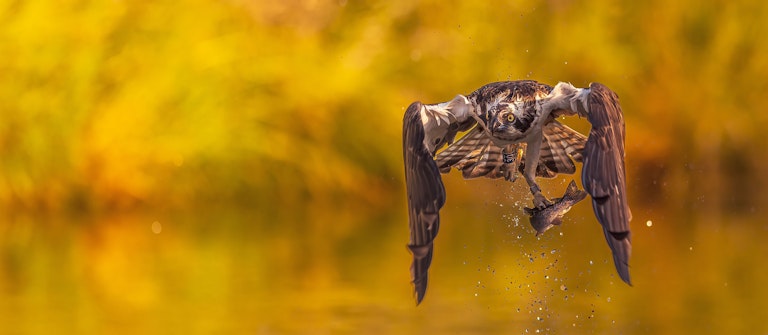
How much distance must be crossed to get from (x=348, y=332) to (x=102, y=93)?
1541cm

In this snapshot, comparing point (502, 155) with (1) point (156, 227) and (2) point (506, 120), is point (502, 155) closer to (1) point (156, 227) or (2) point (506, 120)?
(2) point (506, 120)

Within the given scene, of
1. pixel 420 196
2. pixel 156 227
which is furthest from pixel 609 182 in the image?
pixel 156 227

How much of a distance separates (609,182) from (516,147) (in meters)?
2.23

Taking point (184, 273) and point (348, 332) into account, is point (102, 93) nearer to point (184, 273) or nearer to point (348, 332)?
point (184, 273)

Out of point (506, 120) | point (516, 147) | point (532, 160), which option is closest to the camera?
point (506, 120)

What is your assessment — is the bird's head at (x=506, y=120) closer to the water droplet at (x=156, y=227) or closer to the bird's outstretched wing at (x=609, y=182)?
the bird's outstretched wing at (x=609, y=182)

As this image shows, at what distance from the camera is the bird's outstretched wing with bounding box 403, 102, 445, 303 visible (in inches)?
348

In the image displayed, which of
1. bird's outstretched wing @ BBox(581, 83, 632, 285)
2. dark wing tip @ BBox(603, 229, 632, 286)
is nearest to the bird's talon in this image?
bird's outstretched wing @ BBox(581, 83, 632, 285)

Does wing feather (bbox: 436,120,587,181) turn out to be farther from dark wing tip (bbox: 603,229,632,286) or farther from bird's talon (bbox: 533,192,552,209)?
dark wing tip (bbox: 603,229,632,286)

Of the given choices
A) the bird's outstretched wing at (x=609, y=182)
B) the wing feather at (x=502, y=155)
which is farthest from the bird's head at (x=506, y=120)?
the bird's outstretched wing at (x=609, y=182)

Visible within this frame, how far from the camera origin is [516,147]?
34.3 feet

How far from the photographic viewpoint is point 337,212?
29.2 m

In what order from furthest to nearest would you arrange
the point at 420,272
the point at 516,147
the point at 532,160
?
the point at 516,147 → the point at 532,160 → the point at 420,272

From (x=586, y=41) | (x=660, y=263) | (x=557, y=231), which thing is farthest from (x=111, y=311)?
(x=586, y=41)
